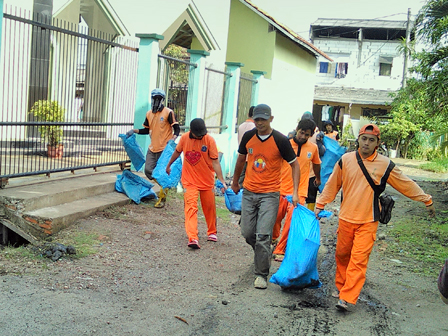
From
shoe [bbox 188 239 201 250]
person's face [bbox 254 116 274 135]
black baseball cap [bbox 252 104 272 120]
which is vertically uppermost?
black baseball cap [bbox 252 104 272 120]

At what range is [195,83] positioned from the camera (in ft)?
36.9

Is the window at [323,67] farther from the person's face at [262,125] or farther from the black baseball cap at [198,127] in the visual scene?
the person's face at [262,125]

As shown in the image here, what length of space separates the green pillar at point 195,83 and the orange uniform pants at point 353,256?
6670 mm

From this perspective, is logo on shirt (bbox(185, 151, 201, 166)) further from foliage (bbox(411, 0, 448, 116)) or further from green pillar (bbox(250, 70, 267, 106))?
green pillar (bbox(250, 70, 267, 106))

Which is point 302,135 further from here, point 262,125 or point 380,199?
point 380,199

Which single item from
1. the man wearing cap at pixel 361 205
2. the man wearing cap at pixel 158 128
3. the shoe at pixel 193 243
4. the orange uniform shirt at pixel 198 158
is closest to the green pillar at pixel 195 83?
the man wearing cap at pixel 158 128

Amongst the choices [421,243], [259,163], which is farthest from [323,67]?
[259,163]

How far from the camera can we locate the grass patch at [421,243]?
23.3 feet

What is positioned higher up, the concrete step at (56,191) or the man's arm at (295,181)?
the man's arm at (295,181)

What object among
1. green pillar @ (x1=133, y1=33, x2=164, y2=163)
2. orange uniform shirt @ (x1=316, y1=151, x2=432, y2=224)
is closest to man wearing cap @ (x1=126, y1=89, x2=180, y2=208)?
green pillar @ (x1=133, y1=33, x2=164, y2=163)

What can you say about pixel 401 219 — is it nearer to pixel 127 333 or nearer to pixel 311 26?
pixel 127 333

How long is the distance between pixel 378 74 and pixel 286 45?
65.4 feet

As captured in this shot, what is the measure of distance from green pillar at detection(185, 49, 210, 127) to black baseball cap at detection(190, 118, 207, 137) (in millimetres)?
4471

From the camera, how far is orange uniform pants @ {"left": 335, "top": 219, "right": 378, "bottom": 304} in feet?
15.9
